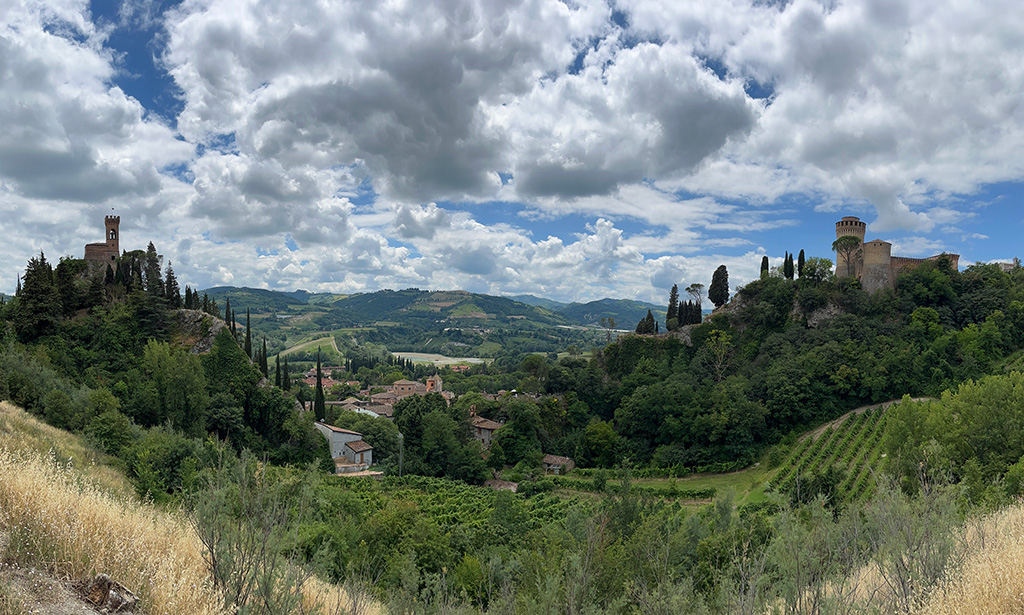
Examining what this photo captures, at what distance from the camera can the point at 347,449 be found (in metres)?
45.8

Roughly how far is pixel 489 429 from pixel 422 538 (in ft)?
114

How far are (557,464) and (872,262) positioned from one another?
1415 inches

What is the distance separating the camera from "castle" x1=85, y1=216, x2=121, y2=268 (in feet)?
149

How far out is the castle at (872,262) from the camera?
48688 mm

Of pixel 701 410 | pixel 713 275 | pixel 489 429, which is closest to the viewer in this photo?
pixel 701 410

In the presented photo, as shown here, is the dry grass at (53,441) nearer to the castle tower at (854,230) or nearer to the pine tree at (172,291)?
the pine tree at (172,291)

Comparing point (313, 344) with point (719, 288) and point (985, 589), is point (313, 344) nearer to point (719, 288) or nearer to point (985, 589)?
point (719, 288)

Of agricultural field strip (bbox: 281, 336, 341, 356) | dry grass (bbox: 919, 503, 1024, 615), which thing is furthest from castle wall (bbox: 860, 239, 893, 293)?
agricultural field strip (bbox: 281, 336, 341, 356)

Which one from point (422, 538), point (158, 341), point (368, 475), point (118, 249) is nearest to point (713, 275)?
point (368, 475)

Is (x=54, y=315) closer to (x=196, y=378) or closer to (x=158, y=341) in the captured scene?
(x=158, y=341)

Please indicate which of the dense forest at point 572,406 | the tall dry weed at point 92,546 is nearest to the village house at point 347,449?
the dense forest at point 572,406

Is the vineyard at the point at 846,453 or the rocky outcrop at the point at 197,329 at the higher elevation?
the rocky outcrop at the point at 197,329

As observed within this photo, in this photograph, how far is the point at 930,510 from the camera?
860 centimetres

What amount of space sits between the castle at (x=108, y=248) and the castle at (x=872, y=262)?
68.7 m
